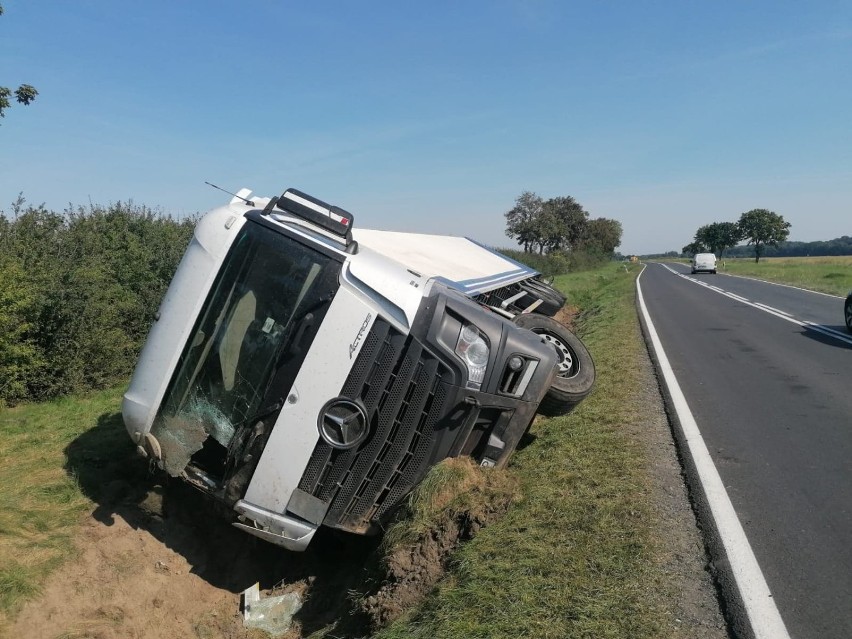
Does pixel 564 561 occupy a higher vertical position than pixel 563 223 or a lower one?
lower

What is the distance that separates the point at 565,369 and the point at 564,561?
7.87 feet

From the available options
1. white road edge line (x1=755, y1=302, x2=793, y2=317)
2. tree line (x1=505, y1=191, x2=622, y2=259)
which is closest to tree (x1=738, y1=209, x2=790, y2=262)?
tree line (x1=505, y1=191, x2=622, y2=259)

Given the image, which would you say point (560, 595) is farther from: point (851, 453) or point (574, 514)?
point (851, 453)

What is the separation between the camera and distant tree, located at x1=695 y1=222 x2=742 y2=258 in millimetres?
99875

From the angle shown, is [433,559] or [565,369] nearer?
[433,559]

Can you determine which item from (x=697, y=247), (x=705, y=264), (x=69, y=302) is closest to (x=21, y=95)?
(x=69, y=302)

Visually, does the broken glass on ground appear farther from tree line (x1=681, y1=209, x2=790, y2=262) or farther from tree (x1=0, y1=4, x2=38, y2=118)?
tree line (x1=681, y1=209, x2=790, y2=262)

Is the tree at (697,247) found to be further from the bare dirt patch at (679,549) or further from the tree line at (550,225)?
the bare dirt patch at (679,549)

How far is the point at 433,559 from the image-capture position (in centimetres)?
368

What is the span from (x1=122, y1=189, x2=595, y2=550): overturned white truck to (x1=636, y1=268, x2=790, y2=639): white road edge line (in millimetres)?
1343

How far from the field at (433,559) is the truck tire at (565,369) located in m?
0.39

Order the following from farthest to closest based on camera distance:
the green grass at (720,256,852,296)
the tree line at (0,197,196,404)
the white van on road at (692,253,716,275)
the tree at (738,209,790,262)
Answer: the tree at (738,209,790,262)
the white van on road at (692,253,716,275)
the green grass at (720,256,852,296)
the tree line at (0,197,196,404)

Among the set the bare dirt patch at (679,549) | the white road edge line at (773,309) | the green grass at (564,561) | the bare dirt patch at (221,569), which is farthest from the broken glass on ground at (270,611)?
the white road edge line at (773,309)

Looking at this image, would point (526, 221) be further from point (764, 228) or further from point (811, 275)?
point (764, 228)
